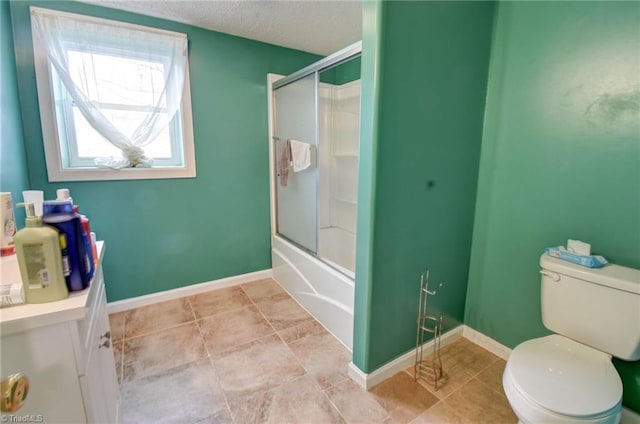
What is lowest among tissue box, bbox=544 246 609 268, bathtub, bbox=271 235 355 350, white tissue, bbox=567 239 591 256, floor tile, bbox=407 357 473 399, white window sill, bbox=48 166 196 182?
floor tile, bbox=407 357 473 399

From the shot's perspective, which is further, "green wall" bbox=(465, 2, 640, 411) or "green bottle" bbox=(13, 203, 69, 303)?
"green wall" bbox=(465, 2, 640, 411)

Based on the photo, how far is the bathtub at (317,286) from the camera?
6.49 ft

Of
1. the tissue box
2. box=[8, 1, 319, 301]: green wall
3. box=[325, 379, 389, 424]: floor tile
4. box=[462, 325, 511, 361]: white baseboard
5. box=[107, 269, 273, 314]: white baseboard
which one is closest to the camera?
the tissue box

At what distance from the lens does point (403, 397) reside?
160 centimetres

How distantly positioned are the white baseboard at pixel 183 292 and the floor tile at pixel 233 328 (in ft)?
1.52

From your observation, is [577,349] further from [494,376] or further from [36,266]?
[36,266]

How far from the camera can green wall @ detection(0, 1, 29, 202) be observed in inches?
60.5

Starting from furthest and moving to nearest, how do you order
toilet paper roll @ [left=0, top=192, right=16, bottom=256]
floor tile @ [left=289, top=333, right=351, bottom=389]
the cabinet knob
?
floor tile @ [left=289, top=333, right=351, bottom=389] < toilet paper roll @ [left=0, top=192, right=16, bottom=256] < the cabinet knob

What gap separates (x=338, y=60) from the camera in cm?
194

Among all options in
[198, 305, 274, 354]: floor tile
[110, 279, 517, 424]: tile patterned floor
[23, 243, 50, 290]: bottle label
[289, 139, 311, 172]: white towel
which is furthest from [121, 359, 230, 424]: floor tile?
[289, 139, 311, 172]: white towel

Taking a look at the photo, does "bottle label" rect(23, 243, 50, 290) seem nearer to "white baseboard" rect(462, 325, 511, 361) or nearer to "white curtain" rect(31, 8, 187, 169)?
"white curtain" rect(31, 8, 187, 169)

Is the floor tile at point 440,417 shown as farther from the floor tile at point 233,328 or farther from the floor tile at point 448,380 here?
the floor tile at point 233,328

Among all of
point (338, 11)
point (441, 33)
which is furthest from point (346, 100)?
point (441, 33)

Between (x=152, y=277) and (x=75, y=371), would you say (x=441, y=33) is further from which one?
(x=152, y=277)
